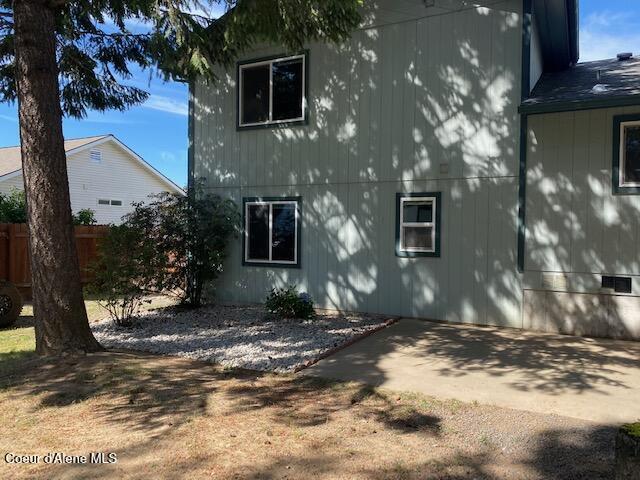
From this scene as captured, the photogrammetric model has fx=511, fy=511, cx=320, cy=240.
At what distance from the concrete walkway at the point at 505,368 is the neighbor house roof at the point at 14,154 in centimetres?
1984

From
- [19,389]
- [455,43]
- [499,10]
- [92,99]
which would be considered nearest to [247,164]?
[92,99]

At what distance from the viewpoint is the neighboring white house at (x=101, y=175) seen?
74.9 feet

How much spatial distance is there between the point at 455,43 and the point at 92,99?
744 centimetres

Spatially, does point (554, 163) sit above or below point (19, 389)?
above

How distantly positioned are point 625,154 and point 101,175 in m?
22.8

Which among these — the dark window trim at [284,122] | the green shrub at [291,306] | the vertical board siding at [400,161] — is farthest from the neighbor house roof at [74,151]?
the green shrub at [291,306]

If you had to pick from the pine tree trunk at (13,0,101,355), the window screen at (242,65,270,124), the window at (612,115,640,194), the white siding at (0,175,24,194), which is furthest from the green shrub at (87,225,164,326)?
the white siding at (0,175,24,194)

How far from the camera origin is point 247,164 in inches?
424

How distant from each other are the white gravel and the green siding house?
118 cm

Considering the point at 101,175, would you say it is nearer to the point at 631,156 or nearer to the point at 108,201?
the point at 108,201

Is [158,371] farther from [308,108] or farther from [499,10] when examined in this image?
[499,10]

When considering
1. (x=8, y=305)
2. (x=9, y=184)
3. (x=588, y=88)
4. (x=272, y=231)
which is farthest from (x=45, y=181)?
(x=9, y=184)

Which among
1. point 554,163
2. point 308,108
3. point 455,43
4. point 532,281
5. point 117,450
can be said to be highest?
point 455,43

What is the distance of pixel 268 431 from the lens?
13.5 feet
